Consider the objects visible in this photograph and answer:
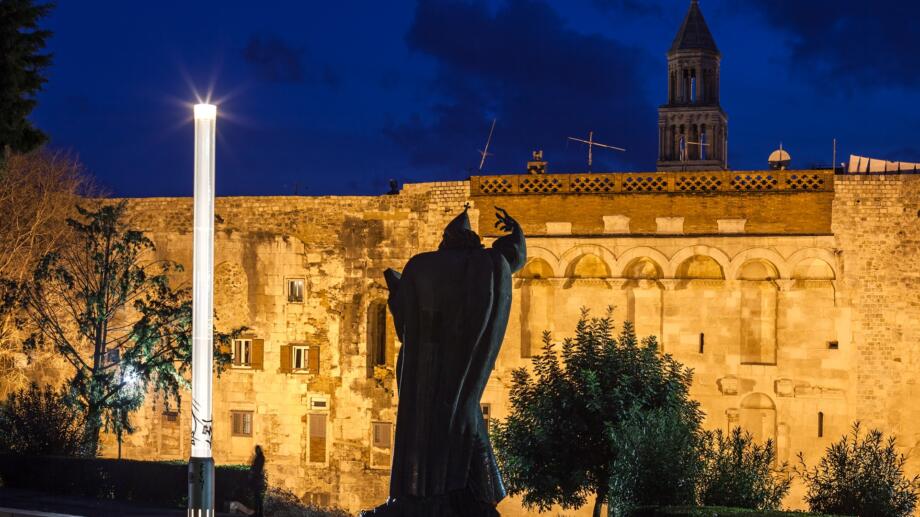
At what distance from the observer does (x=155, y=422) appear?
35531mm

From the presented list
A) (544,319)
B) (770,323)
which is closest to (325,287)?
(544,319)

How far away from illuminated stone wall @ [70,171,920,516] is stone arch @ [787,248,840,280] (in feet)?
0.13

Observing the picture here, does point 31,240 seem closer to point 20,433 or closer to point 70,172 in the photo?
point 70,172

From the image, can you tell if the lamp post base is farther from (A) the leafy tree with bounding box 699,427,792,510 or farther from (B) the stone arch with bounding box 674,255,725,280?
(B) the stone arch with bounding box 674,255,725,280

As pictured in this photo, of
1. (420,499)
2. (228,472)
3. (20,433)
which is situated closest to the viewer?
(420,499)

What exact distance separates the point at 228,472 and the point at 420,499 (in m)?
11.7

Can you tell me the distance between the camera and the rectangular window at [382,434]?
3316cm

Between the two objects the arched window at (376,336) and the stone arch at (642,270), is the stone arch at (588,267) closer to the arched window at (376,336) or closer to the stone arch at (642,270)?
the stone arch at (642,270)

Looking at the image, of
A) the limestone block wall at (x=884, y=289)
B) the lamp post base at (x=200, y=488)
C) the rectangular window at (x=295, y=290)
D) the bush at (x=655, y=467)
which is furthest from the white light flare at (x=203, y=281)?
the rectangular window at (x=295, y=290)

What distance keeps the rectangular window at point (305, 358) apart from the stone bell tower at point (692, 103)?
39.4 m

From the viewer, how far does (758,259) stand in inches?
1212

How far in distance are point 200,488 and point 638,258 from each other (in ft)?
66.4

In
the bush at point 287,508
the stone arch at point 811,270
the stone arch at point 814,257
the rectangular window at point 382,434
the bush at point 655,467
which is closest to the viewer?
the bush at point 655,467

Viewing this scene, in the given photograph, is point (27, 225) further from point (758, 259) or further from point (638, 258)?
point (758, 259)
